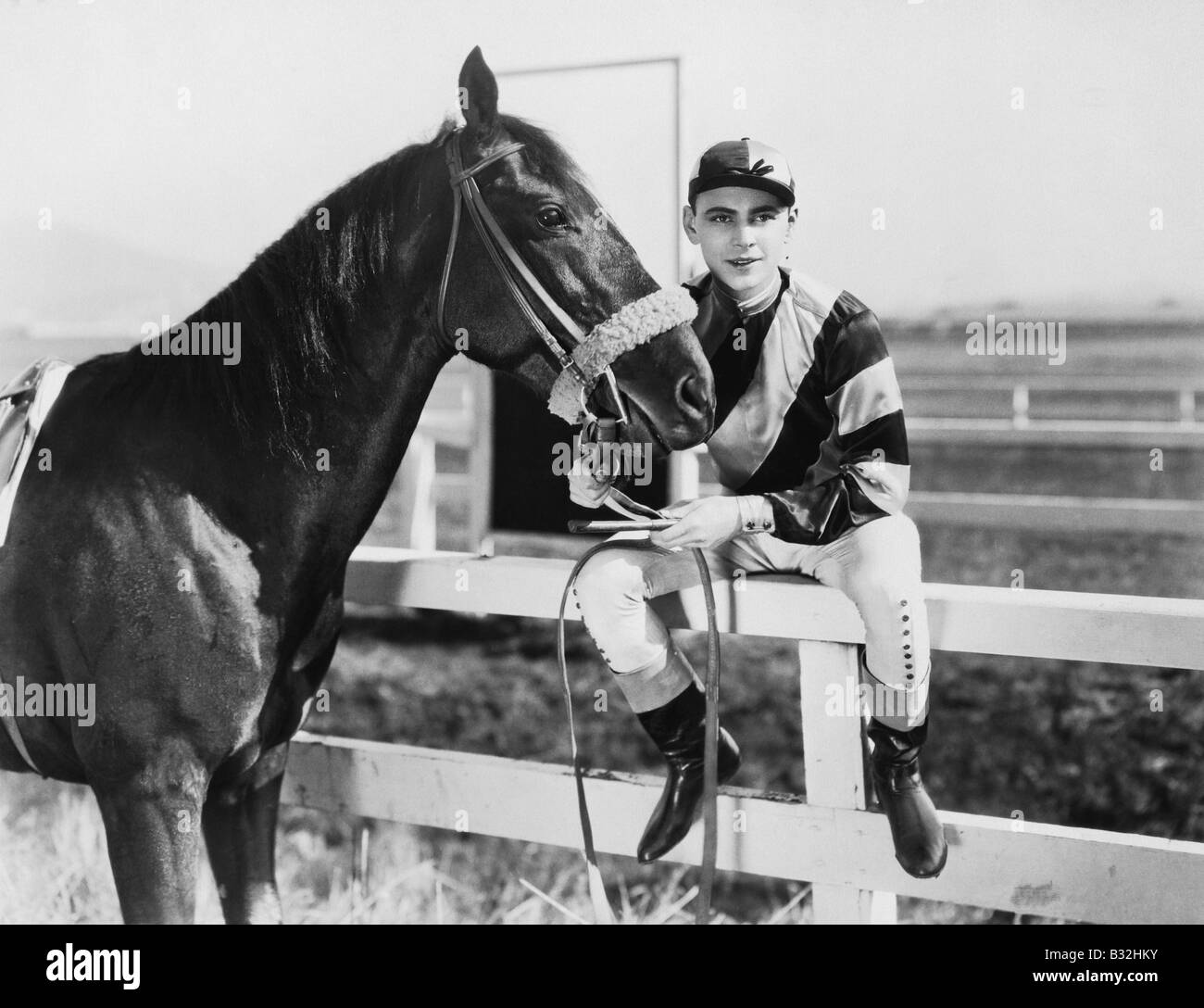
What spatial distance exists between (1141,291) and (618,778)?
1970mm

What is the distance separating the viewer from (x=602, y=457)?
5.46 ft

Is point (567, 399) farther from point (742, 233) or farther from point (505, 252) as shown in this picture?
point (742, 233)

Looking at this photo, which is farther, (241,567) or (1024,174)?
(1024,174)

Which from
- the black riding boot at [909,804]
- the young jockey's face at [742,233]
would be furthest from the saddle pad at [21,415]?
the black riding boot at [909,804]

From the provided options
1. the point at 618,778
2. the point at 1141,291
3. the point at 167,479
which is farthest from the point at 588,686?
the point at 167,479

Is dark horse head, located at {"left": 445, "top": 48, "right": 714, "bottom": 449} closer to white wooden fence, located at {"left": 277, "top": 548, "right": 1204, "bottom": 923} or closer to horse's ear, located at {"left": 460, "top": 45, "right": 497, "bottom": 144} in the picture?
horse's ear, located at {"left": 460, "top": 45, "right": 497, "bottom": 144}

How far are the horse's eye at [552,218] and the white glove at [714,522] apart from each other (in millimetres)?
508

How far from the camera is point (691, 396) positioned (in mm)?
1559

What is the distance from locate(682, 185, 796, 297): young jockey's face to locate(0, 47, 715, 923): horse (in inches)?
9.9

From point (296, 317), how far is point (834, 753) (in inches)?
48.4

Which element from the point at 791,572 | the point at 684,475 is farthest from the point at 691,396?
the point at 684,475

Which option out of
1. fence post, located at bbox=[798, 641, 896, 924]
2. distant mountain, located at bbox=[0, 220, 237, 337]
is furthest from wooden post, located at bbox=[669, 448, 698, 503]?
distant mountain, located at bbox=[0, 220, 237, 337]

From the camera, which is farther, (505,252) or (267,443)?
(267,443)

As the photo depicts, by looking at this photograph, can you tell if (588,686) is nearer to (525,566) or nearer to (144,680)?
(525,566)
